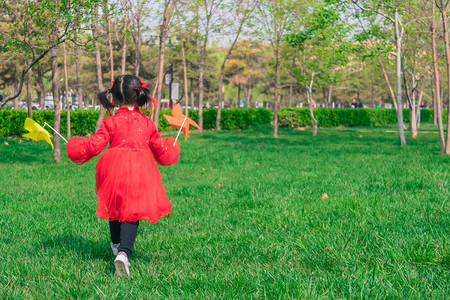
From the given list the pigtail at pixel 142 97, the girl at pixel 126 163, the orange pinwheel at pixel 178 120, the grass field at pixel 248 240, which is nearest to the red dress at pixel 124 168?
the girl at pixel 126 163

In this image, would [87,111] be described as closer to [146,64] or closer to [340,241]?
[340,241]

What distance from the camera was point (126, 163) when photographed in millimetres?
3514

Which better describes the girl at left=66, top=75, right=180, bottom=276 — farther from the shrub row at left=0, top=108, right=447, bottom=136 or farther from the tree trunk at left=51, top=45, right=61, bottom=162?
the shrub row at left=0, top=108, right=447, bottom=136

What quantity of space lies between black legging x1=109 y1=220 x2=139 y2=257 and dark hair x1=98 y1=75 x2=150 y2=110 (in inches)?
36.7

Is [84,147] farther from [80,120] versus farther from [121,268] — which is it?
[80,120]

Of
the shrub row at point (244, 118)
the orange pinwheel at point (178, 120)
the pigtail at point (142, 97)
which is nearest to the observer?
the pigtail at point (142, 97)

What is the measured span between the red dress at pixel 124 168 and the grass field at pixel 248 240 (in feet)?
1.53

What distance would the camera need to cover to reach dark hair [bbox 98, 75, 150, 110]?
3.69 m

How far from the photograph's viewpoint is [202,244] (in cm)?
435

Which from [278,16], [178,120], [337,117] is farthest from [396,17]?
[337,117]

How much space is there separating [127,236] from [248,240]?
4.27ft

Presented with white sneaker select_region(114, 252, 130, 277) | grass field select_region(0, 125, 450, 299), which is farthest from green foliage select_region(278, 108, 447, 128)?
white sneaker select_region(114, 252, 130, 277)

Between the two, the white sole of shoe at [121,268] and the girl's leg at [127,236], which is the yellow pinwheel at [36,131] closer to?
the girl's leg at [127,236]

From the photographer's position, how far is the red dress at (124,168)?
3.50 metres
